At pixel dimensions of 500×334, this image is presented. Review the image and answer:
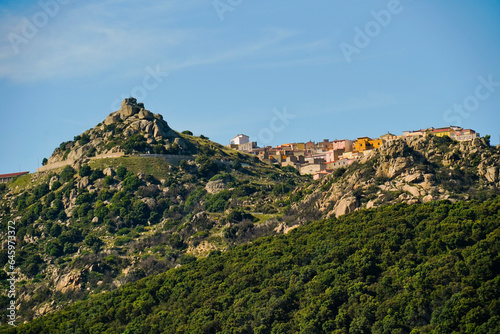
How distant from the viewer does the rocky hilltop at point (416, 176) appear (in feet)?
233

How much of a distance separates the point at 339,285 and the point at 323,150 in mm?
79718

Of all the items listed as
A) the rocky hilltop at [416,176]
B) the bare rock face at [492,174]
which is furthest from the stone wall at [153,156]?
the bare rock face at [492,174]

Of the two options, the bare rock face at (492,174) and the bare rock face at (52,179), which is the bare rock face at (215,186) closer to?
the bare rock face at (52,179)

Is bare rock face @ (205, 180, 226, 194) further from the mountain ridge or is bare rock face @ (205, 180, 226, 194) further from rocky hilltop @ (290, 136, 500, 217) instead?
rocky hilltop @ (290, 136, 500, 217)

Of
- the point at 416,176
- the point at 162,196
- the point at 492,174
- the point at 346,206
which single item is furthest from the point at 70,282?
the point at 492,174

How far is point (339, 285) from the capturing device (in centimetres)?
5762

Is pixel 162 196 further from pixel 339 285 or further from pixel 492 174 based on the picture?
pixel 339 285

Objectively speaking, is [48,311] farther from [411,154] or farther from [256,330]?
[411,154]

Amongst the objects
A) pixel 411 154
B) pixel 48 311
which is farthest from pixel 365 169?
pixel 48 311

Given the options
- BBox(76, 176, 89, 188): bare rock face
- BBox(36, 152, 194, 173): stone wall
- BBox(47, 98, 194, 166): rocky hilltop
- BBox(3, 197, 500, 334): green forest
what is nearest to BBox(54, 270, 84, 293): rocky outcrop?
BBox(3, 197, 500, 334): green forest

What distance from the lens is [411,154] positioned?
7519 centimetres

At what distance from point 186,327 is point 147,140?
176ft

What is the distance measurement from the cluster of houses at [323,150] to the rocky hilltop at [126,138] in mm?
17680

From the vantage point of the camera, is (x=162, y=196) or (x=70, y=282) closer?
(x=70, y=282)
